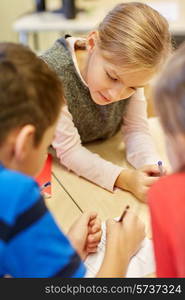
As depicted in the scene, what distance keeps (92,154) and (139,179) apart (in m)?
0.17

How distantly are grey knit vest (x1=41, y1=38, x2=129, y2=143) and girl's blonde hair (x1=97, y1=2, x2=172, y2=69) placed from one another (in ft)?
0.52

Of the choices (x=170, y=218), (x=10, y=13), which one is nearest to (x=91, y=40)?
(x=170, y=218)

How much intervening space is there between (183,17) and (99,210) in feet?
4.34

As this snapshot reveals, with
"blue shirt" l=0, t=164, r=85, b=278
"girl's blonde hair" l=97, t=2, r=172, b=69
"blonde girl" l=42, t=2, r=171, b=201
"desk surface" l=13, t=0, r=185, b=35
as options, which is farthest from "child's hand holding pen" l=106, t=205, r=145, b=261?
"desk surface" l=13, t=0, r=185, b=35

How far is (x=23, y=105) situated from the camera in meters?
0.56

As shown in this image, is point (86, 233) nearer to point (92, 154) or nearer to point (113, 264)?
point (113, 264)

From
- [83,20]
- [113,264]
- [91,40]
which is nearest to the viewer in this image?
[113,264]

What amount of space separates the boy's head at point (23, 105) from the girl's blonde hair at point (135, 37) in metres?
0.37

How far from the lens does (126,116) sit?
1246 millimetres

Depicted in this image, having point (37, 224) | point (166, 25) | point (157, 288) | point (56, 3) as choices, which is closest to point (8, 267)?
point (37, 224)

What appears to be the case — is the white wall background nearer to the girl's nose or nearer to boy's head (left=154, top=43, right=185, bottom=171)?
the girl's nose

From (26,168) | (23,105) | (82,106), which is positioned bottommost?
(82,106)

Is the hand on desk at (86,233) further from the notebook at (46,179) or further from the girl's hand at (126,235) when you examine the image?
the notebook at (46,179)

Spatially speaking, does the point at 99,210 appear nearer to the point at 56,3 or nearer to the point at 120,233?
the point at 120,233
